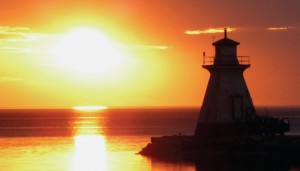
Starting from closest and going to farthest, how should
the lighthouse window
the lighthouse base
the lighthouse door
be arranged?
the lighthouse base, the lighthouse door, the lighthouse window

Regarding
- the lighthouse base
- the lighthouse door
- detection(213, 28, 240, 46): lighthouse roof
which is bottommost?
the lighthouse base

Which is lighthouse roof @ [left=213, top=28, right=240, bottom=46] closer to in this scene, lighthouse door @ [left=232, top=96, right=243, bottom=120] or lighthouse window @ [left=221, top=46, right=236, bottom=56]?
lighthouse window @ [left=221, top=46, right=236, bottom=56]

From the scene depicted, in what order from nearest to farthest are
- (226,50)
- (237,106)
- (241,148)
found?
(241,148), (237,106), (226,50)

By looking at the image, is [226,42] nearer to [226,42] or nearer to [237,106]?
[226,42]

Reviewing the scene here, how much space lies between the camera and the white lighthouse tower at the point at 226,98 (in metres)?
64.6

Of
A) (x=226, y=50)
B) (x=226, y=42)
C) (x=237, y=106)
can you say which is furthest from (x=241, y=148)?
(x=226, y=42)

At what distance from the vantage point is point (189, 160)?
62.2 m

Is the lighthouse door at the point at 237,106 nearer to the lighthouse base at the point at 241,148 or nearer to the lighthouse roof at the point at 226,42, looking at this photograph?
the lighthouse base at the point at 241,148

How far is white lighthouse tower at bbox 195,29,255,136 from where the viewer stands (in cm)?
6462

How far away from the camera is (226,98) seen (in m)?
64.7

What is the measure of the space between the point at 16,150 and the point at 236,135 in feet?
80.6

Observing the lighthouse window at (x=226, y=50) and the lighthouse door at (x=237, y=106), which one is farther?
the lighthouse window at (x=226, y=50)

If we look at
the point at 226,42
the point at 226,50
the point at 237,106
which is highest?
the point at 226,42

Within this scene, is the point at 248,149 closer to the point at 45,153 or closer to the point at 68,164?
the point at 68,164
